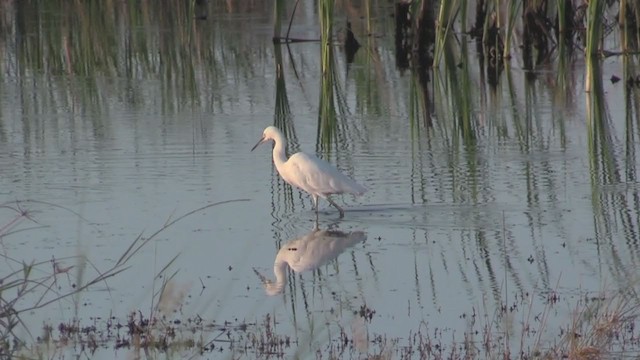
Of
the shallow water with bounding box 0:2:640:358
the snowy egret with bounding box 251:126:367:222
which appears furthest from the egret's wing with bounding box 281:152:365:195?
the shallow water with bounding box 0:2:640:358

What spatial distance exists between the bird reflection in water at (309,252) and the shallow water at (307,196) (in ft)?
0.24

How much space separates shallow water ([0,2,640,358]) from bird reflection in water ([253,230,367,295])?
7 cm

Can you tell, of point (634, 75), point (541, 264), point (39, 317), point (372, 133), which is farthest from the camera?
point (634, 75)

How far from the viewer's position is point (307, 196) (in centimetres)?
995

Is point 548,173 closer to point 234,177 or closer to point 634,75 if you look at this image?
point 234,177

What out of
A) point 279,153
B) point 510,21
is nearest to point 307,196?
point 279,153

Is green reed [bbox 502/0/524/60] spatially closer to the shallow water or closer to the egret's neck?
the shallow water

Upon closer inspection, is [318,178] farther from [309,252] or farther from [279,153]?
[309,252]

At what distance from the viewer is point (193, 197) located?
9375mm

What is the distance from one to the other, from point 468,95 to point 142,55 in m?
4.92

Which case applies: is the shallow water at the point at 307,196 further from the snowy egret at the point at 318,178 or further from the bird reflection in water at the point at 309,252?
the snowy egret at the point at 318,178

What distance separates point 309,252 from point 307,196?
2014 millimetres

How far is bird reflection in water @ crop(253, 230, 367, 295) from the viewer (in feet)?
24.0

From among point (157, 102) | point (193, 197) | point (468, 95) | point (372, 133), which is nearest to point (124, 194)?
point (193, 197)
